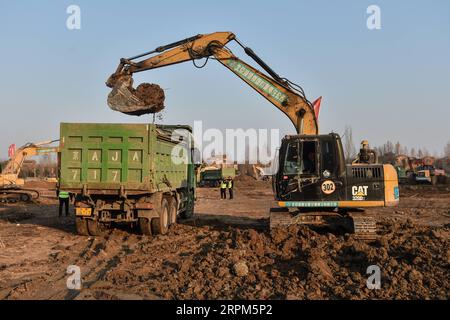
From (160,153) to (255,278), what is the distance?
5370 mm

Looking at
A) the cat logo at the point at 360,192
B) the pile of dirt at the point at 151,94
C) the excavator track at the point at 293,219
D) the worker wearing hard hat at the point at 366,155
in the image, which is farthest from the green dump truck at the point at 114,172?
the worker wearing hard hat at the point at 366,155

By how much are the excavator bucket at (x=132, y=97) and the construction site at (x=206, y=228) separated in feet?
0.11

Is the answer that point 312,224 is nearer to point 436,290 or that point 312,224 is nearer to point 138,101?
point 436,290

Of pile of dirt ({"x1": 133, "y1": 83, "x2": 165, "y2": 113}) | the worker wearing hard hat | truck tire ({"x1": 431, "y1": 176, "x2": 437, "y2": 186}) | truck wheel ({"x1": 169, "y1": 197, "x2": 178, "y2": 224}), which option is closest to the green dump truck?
truck wheel ({"x1": 169, "y1": 197, "x2": 178, "y2": 224})

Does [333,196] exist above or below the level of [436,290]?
above

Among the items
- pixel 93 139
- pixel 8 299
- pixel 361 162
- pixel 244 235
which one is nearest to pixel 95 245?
pixel 93 139

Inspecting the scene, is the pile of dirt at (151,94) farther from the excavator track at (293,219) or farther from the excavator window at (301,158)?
the excavator track at (293,219)

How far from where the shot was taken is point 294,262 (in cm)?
738

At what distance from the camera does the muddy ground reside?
584 cm

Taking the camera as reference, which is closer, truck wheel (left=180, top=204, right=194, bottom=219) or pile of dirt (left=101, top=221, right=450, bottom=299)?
pile of dirt (left=101, top=221, right=450, bottom=299)

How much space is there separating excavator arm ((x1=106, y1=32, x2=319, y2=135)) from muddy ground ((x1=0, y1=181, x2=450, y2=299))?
121 inches

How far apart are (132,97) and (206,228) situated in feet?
13.7

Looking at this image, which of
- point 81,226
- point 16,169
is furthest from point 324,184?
point 16,169

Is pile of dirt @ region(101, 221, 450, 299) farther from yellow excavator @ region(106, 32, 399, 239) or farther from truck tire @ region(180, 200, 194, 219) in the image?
truck tire @ region(180, 200, 194, 219)
